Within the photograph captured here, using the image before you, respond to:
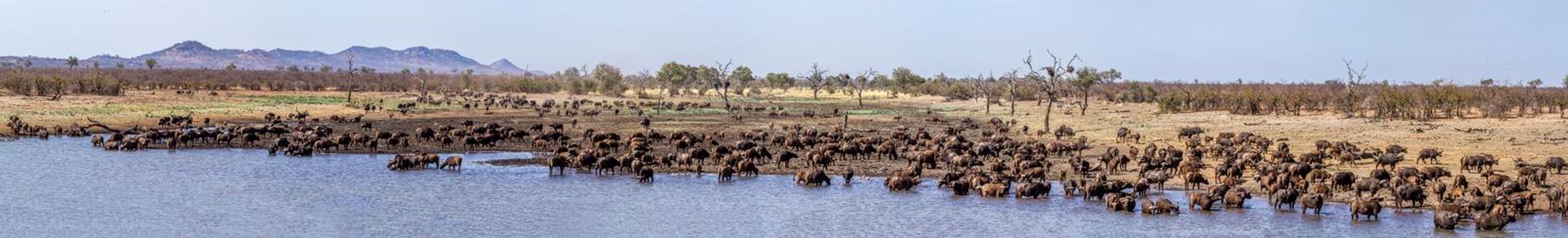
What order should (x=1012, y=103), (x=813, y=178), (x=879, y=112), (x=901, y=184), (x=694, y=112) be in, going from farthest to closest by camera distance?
(x=1012, y=103) → (x=879, y=112) → (x=694, y=112) → (x=813, y=178) → (x=901, y=184)

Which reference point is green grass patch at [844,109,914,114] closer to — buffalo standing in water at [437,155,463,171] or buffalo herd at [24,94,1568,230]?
buffalo herd at [24,94,1568,230]

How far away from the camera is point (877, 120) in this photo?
5888 cm

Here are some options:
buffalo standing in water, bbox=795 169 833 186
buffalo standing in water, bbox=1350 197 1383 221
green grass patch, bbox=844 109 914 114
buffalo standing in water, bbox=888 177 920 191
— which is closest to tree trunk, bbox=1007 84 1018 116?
green grass patch, bbox=844 109 914 114

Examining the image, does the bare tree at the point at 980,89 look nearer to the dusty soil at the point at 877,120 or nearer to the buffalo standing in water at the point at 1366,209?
the dusty soil at the point at 877,120

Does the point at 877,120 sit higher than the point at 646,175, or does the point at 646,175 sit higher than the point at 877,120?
the point at 877,120

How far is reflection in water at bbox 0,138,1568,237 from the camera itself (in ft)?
67.4

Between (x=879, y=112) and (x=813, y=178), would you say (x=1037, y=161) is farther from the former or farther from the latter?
(x=879, y=112)

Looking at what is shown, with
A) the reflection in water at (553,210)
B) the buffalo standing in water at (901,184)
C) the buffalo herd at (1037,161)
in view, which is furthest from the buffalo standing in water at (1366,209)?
the buffalo standing in water at (901,184)

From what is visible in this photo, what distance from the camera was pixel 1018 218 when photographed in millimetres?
21812

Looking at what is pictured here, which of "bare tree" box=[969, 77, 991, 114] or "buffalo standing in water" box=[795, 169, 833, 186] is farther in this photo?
"bare tree" box=[969, 77, 991, 114]

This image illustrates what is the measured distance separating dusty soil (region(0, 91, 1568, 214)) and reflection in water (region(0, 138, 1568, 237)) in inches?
129

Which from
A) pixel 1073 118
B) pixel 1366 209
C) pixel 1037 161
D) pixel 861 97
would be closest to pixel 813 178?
pixel 1037 161

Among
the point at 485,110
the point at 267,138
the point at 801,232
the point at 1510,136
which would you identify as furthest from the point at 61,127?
the point at 1510,136

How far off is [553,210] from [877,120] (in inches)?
1426
